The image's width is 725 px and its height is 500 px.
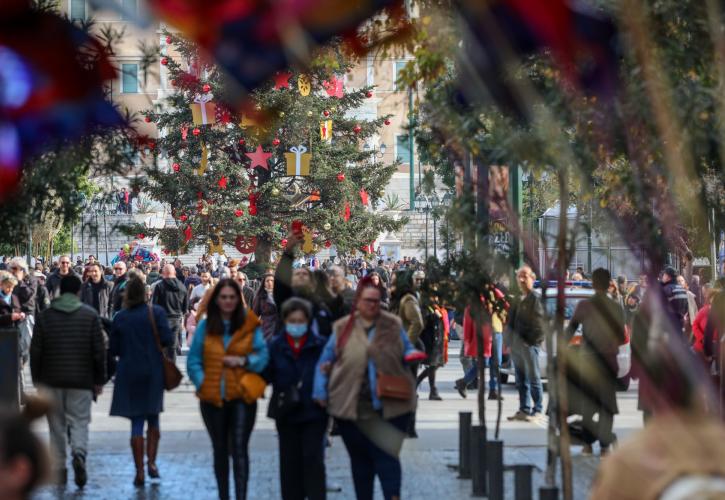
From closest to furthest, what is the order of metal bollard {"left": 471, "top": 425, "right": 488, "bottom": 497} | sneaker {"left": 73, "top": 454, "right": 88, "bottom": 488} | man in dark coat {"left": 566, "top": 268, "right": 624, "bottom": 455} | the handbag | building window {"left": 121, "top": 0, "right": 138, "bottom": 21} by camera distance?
building window {"left": 121, "top": 0, "right": 138, "bottom": 21} < metal bollard {"left": 471, "top": 425, "right": 488, "bottom": 497} < sneaker {"left": 73, "top": 454, "right": 88, "bottom": 488} < the handbag < man in dark coat {"left": 566, "top": 268, "right": 624, "bottom": 455}

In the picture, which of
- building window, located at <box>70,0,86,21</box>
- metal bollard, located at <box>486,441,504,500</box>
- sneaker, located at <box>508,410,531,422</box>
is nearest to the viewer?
building window, located at <box>70,0,86,21</box>

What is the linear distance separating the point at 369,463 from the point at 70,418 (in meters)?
2.92

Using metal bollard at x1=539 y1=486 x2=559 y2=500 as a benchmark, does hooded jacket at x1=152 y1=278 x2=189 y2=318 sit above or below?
above

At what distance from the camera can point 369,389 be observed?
9.02 m

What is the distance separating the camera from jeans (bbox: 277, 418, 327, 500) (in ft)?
29.9

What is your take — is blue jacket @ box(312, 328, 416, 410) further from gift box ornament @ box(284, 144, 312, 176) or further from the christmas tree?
gift box ornament @ box(284, 144, 312, 176)

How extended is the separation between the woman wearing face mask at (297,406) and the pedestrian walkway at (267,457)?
1429 mm

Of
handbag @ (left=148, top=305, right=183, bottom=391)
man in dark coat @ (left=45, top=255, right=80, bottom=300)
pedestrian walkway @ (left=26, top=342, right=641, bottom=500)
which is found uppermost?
man in dark coat @ (left=45, top=255, right=80, bottom=300)

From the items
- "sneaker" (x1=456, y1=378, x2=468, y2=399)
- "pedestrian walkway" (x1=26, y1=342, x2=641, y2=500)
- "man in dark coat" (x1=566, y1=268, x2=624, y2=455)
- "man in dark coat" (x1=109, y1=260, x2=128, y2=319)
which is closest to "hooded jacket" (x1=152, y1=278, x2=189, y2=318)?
"man in dark coat" (x1=109, y1=260, x2=128, y2=319)

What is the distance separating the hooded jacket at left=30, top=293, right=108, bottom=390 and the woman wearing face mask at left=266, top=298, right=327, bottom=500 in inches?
78.5

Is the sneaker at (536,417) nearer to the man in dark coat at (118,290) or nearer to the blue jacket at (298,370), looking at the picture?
the man in dark coat at (118,290)

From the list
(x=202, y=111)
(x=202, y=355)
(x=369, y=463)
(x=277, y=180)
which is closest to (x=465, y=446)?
(x=369, y=463)

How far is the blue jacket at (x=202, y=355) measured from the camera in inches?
375

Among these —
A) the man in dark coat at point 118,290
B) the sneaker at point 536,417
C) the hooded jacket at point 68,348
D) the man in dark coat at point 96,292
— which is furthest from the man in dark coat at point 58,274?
the hooded jacket at point 68,348
